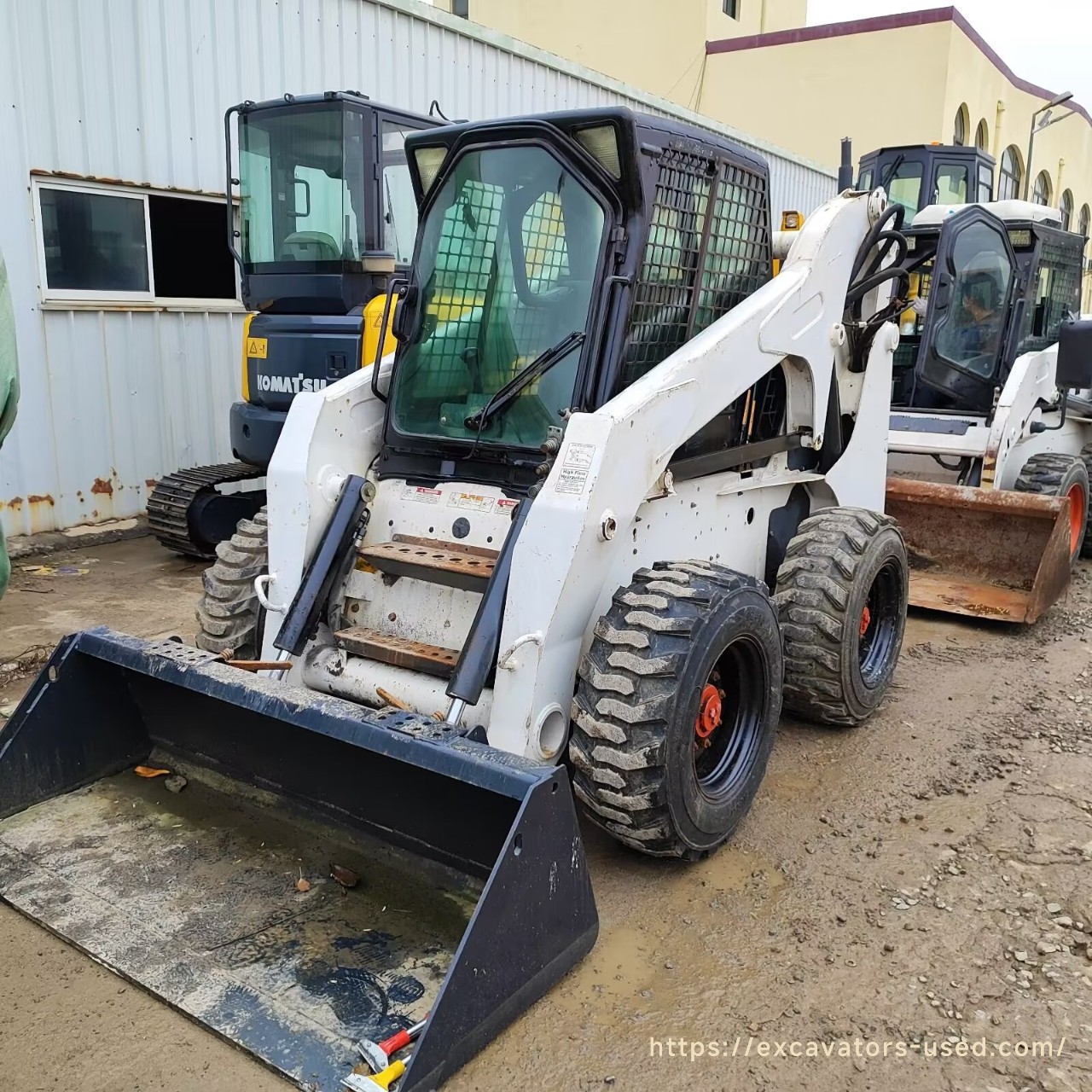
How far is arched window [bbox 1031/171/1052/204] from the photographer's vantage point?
23.8 meters

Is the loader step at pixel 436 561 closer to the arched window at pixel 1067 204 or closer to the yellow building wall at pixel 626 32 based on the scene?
the yellow building wall at pixel 626 32

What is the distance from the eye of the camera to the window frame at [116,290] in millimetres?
6922

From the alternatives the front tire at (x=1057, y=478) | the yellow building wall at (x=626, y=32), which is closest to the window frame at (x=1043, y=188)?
the yellow building wall at (x=626, y=32)

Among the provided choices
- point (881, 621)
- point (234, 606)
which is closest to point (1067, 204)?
point (881, 621)

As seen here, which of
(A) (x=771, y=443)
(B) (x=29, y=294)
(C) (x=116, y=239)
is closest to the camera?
(A) (x=771, y=443)

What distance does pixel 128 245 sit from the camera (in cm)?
750

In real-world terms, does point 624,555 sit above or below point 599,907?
above

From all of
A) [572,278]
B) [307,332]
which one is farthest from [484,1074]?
[307,332]

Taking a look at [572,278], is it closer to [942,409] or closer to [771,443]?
[771,443]

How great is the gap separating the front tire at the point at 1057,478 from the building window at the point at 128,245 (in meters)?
5.94

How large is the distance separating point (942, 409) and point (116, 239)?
587 cm

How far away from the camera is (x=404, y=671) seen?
132 inches

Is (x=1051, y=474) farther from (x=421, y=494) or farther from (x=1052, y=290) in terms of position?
(x=421, y=494)

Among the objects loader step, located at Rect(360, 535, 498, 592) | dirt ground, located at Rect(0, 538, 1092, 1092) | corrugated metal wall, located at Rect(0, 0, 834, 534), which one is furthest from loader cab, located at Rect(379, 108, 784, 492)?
corrugated metal wall, located at Rect(0, 0, 834, 534)
